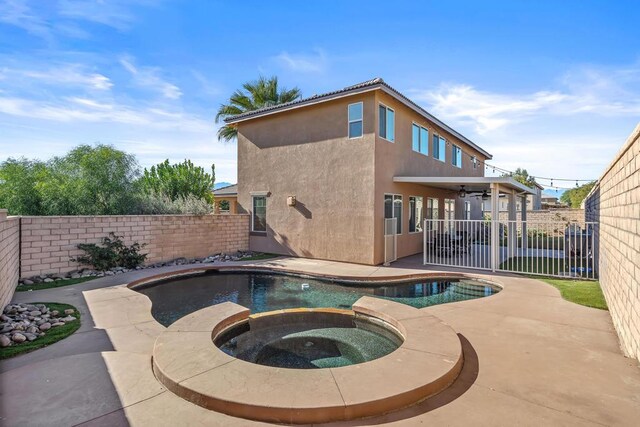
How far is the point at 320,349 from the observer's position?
530 cm

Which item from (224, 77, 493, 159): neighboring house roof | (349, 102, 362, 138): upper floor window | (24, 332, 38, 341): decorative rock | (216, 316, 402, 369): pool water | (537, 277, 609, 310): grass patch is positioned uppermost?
(224, 77, 493, 159): neighboring house roof

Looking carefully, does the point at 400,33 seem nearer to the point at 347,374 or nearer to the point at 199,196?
the point at 347,374

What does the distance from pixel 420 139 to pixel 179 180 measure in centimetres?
1309

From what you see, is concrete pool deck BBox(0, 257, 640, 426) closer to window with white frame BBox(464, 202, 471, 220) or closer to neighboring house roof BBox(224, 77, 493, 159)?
neighboring house roof BBox(224, 77, 493, 159)

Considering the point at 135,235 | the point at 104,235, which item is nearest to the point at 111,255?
the point at 104,235

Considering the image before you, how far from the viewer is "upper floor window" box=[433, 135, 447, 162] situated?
55.1 ft

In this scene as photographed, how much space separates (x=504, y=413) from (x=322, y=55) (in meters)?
13.4

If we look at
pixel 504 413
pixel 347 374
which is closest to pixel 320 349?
pixel 347 374

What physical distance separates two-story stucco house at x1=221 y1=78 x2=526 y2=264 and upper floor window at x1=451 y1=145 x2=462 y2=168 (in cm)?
303

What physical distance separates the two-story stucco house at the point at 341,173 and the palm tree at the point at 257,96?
9.41 meters

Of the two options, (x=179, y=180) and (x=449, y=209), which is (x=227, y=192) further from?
(x=449, y=209)

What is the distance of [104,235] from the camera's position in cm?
1085

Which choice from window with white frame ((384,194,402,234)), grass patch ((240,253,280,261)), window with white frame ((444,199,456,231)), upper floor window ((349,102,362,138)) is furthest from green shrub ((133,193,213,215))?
window with white frame ((444,199,456,231))

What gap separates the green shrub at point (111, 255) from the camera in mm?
10336
